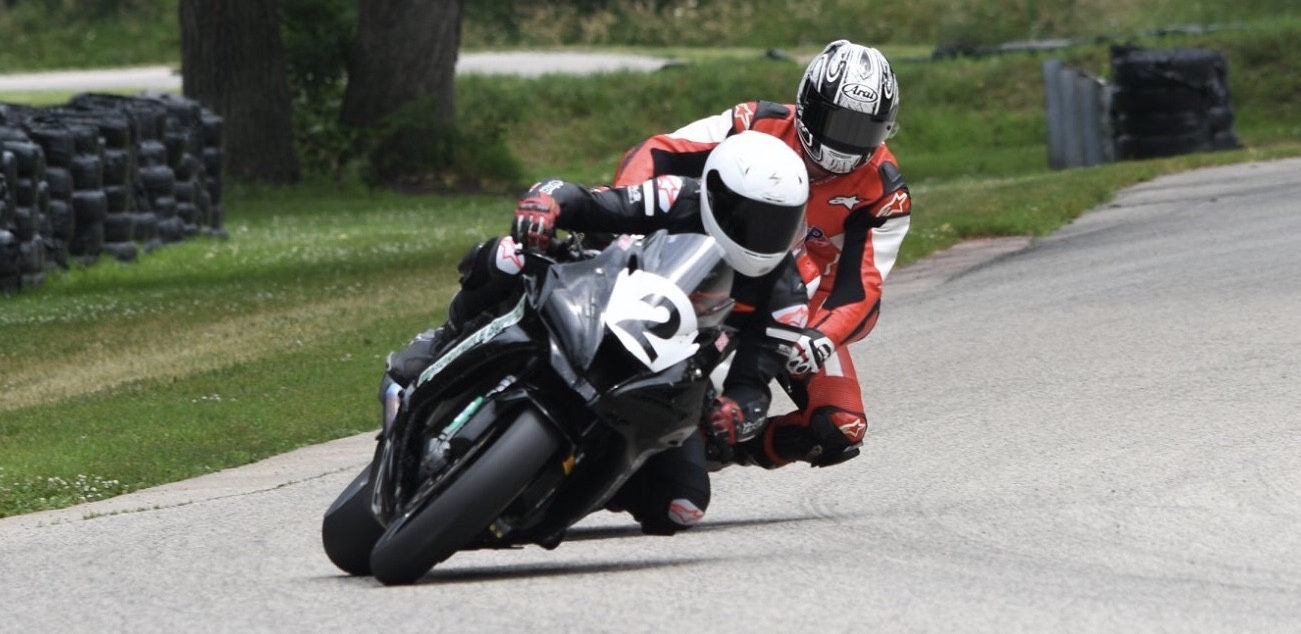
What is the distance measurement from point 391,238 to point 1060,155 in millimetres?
9235

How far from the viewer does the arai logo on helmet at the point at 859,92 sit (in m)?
7.38

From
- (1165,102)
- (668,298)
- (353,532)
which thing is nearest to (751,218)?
(668,298)

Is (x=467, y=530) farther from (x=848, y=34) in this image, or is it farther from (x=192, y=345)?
(x=848, y=34)

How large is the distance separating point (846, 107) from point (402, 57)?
2295 cm

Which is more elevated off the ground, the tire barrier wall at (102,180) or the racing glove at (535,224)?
the racing glove at (535,224)

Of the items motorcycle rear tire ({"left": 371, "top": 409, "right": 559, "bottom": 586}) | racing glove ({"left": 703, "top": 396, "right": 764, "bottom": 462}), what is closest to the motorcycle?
motorcycle rear tire ({"left": 371, "top": 409, "right": 559, "bottom": 586})

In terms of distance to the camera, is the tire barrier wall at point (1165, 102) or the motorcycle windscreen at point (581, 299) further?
the tire barrier wall at point (1165, 102)

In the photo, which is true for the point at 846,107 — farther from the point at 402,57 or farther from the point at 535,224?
the point at 402,57

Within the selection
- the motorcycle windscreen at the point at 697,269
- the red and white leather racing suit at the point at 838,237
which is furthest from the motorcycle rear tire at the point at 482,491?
the red and white leather racing suit at the point at 838,237

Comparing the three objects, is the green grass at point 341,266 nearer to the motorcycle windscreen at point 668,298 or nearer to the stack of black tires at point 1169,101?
the stack of black tires at point 1169,101

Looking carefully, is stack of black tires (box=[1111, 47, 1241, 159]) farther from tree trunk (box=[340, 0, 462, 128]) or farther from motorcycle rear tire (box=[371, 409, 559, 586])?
motorcycle rear tire (box=[371, 409, 559, 586])

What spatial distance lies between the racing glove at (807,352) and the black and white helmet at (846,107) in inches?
27.9

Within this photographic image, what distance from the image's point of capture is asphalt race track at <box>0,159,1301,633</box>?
556cm

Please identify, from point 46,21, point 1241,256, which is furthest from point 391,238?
point 46,21
